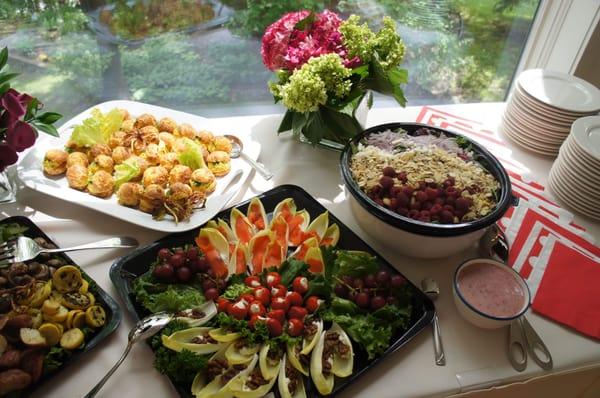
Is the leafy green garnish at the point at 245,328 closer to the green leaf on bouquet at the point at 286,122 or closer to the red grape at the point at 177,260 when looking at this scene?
the red grape at the point at 177,260

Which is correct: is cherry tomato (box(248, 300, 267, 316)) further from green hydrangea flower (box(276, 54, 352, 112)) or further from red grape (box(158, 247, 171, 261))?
green hydrangea flower (box(276, 54, 352, 112))

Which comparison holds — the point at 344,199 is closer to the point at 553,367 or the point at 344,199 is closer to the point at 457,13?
the point at 553,367

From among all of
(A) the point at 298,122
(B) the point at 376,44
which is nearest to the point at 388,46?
(B) the point at 376,44

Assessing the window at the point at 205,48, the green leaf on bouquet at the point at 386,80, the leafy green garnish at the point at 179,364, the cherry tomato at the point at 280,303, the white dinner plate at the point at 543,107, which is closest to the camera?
the leafy green garnish at the point at 179,364

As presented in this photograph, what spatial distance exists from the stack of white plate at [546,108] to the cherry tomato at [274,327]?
1071 millimetres

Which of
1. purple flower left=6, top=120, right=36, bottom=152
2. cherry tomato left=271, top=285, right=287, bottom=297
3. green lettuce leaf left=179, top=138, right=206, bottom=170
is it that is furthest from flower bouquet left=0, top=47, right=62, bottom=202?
cherry tomato left=271, top=285, right=287, bottom=297

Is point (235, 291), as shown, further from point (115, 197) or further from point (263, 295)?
point (115, 197)

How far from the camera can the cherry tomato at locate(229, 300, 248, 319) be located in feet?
2.92

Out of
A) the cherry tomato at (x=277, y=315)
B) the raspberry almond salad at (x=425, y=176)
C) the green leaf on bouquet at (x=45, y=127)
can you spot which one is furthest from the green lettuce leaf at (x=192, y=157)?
the cherry tomato at (x=277, y=315)

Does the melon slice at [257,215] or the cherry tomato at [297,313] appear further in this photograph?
the melon slice at [257,215]

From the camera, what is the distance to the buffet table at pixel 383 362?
2.81 ft

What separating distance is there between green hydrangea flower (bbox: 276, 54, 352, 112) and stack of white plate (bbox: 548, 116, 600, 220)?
626 millimetres

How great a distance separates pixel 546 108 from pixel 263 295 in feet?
3.47

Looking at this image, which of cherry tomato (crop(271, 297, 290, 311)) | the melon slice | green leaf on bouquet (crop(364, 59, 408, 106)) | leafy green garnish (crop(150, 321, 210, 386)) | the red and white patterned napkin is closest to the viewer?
leafy green garnish (crop(150, 321, 210, 386))
